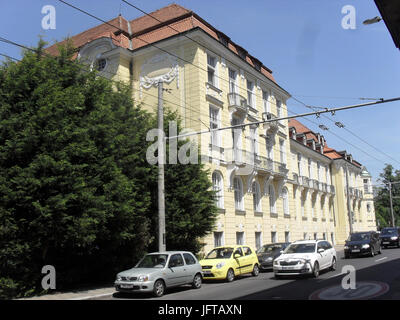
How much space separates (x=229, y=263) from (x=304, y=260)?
11.1 feet

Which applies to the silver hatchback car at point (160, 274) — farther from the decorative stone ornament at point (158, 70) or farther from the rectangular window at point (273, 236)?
the rectangular window at point (273, 236)

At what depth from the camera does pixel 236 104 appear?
1185 inches

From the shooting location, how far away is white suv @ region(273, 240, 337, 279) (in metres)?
17.2

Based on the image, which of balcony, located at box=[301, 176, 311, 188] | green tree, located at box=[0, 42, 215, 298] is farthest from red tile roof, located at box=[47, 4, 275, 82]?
balcony, located at box=[301, 176, 311, 188]

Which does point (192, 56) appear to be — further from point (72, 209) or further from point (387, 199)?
point (387, 199)

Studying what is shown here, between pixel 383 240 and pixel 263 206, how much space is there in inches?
513

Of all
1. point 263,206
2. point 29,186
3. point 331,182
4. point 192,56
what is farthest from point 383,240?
point 29,186

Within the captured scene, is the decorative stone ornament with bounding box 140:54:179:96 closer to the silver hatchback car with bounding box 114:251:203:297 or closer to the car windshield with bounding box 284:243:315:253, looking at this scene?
the car windshield with bounding box 284:243:315:253

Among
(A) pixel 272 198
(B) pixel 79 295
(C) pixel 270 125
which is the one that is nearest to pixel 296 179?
(A) pixel 272 198

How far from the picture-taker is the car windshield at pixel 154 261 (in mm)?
15405

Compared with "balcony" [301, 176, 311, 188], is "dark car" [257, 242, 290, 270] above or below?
below

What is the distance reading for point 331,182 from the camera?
57.1 meters

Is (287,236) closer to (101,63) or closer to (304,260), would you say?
(304,260)

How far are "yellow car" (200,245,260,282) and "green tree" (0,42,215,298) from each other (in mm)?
3924
